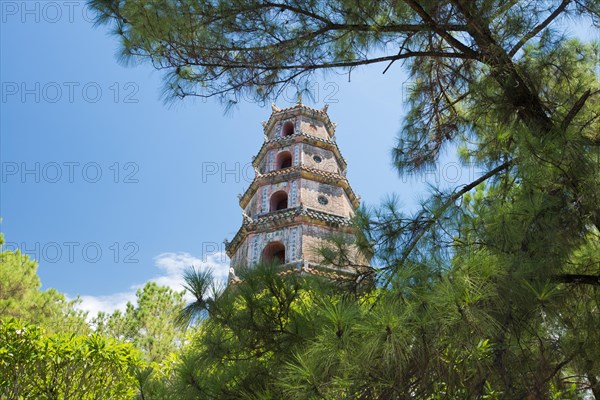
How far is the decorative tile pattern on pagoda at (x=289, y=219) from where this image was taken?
16.0m

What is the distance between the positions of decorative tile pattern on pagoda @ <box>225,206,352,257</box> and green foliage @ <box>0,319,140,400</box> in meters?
8.23

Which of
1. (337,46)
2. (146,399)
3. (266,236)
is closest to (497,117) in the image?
(337,46)

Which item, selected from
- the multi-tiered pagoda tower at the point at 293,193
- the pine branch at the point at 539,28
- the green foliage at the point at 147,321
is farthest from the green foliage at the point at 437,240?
the green foliage at the point at 147,321

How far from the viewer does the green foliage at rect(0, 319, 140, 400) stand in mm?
7922

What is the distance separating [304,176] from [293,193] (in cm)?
78

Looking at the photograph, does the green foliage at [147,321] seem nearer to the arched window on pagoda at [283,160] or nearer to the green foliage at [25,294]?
the green foliage at [25,294]

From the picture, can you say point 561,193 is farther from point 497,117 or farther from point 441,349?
point 441,349

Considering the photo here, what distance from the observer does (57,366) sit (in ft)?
26.5

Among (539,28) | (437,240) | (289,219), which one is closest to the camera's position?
(437,240)

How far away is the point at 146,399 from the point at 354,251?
225cm

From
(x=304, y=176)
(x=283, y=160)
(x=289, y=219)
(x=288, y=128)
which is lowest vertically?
(x=289, y=219)

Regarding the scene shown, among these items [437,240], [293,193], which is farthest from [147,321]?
[437,240]

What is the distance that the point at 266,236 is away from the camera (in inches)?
639

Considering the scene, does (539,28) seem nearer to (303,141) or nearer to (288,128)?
(303,141)
